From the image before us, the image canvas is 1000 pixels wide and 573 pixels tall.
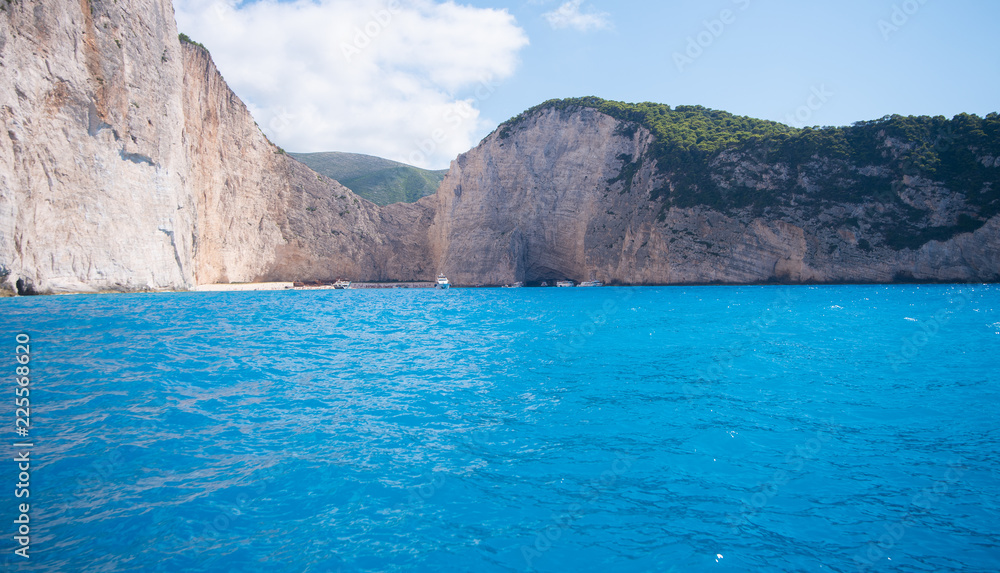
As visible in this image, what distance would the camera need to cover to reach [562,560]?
4.43m

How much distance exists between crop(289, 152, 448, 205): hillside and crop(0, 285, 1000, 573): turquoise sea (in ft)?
334

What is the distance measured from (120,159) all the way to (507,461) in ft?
144

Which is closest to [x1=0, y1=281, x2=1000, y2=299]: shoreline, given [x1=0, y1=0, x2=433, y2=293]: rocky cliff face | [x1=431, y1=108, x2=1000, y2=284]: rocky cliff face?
[x1=0, y1=0, x2=433, y2=293]: rocky cliff face

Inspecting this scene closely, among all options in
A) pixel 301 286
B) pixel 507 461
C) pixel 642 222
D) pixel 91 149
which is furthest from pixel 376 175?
pixel 507 461

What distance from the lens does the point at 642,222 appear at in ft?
205


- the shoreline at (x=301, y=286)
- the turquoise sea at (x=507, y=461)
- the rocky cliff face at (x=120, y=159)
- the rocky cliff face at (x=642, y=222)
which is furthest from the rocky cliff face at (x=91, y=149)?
the rocky cliff face at (x=642, y=222)

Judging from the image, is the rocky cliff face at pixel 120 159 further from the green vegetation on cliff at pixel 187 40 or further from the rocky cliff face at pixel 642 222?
the rocky cliff face at pixel 642 222

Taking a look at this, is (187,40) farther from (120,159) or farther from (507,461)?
(507,461)

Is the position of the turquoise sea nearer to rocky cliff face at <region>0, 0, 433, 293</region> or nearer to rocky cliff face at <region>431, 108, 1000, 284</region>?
rocky cliff face at <region>0, 0, 433, 293</region>

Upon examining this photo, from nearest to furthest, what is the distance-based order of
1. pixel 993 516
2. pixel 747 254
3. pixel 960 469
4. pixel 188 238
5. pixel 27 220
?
pixel 993 516 → pixel 960 469 → pixel 27 220 → pixel 188 238 → pixel 747 254

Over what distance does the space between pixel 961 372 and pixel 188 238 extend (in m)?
52.8

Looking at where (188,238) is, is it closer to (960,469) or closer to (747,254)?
(960,469)

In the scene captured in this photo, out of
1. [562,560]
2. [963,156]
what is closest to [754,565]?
[562,560]

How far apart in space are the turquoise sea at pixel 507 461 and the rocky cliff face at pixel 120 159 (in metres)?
23.7
